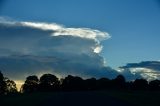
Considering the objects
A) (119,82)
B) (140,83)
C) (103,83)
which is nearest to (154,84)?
(140,83)

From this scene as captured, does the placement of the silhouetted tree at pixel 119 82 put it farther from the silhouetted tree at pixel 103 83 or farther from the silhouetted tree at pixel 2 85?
the silhouetted tree at pixel 2 85

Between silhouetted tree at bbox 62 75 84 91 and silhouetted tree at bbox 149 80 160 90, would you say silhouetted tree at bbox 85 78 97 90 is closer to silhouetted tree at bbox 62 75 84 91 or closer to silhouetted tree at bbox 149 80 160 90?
silhouetted tree at bbox 62 75 84 91

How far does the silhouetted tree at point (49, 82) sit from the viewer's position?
572ft

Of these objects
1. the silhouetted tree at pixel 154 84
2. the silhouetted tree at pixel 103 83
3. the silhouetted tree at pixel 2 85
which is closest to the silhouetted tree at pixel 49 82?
the silhouetted tree at pixel 2 85

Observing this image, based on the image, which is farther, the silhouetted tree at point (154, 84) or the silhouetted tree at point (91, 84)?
the silhouetted tree at point (91, 84)

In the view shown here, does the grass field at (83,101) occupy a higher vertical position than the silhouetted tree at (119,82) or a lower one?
lower

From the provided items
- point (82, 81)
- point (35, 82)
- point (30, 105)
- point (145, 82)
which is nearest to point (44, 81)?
point (35, 82)

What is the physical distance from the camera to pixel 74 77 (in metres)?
178

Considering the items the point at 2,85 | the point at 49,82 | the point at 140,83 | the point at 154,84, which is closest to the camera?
the point at 2,85

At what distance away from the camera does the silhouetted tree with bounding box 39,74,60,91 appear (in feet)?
572

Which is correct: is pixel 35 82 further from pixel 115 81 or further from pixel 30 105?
pixel 30 105

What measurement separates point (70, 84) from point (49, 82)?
10.2 m

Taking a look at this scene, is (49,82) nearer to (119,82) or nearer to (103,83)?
(103,83)

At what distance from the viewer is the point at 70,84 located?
17200cm
